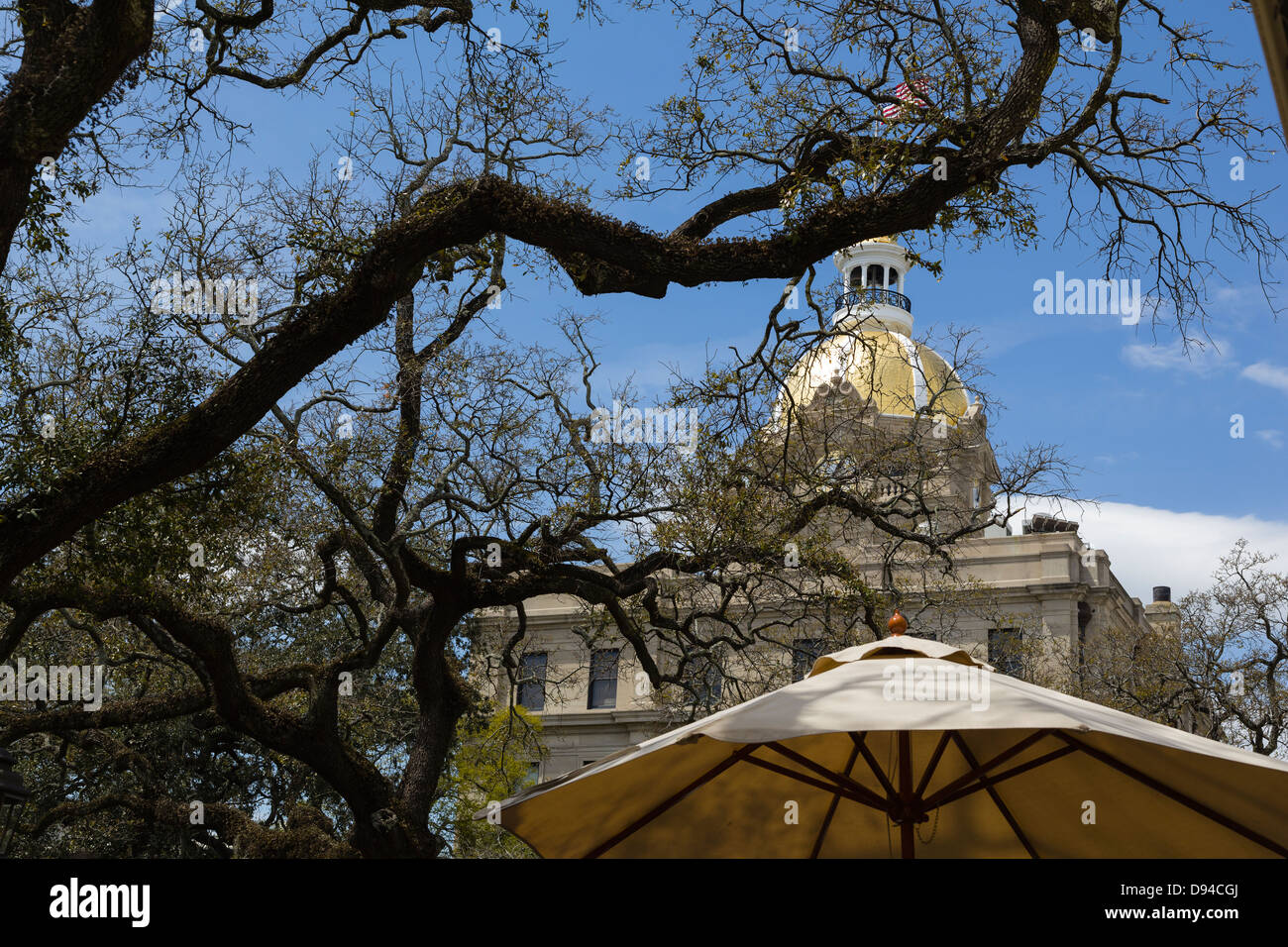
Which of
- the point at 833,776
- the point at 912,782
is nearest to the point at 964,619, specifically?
the point at 912,782

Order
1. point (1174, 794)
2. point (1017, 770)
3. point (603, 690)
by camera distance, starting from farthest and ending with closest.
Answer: point (603, 690) < point (1017, 770) < point (1174, 794)

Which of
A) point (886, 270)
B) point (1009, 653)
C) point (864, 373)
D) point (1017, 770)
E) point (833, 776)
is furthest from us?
point (886, 270)

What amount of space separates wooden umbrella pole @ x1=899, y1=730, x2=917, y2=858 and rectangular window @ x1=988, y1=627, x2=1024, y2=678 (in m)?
17.8

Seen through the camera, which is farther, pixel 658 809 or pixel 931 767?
pixel 658 809

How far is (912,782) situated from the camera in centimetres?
657

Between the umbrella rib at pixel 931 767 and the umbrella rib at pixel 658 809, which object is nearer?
the umbrella rib at pixel 931 767

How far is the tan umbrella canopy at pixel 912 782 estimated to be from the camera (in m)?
5.15

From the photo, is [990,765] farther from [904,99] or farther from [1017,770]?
[904,99]

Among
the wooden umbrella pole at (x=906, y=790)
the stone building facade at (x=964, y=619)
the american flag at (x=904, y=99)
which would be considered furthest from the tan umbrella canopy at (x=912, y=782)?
the stone building facade at (x=964, y=619)

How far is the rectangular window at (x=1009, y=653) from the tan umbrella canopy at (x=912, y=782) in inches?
669

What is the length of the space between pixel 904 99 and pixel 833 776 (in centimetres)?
633

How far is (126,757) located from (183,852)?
156 inches

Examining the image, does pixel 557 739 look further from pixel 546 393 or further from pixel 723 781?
pixel 723 781

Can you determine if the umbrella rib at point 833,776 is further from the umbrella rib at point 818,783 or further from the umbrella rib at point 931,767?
the umbrella rib at point 931,767
